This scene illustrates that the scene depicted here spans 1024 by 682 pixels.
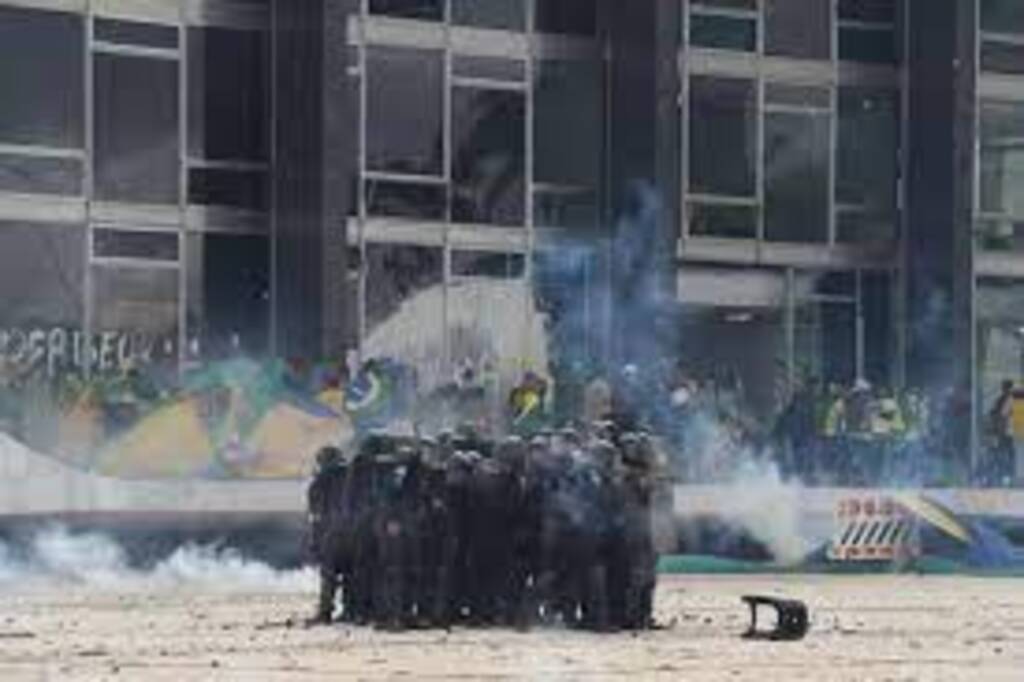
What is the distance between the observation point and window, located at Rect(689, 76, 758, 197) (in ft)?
154

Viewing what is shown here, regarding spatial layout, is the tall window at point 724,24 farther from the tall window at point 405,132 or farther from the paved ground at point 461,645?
the paved ground at point 461,645

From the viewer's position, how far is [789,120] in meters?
47.4

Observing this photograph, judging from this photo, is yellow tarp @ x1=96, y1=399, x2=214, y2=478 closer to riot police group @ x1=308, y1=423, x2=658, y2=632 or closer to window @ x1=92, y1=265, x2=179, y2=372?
riot police group @ x1=308, y1=423, x2=658, y2=632

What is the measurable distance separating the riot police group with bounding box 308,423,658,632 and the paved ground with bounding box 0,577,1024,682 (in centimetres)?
64

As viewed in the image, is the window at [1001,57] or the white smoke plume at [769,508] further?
the window at [1001,57]

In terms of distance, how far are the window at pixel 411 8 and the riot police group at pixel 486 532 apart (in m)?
18.6

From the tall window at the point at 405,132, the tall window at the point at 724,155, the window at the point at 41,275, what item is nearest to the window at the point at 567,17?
the tall window at the point at 724,155

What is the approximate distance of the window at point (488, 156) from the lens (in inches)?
1738

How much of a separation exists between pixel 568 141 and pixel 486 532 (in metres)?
20.9

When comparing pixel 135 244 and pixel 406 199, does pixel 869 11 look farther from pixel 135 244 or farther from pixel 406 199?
pixel 135 244

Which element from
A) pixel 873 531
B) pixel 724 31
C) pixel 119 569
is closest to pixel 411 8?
pixel 724 31

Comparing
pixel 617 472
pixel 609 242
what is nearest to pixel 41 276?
pixel 609 242

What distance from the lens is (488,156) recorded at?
44.5m

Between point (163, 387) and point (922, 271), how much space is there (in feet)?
61.4
